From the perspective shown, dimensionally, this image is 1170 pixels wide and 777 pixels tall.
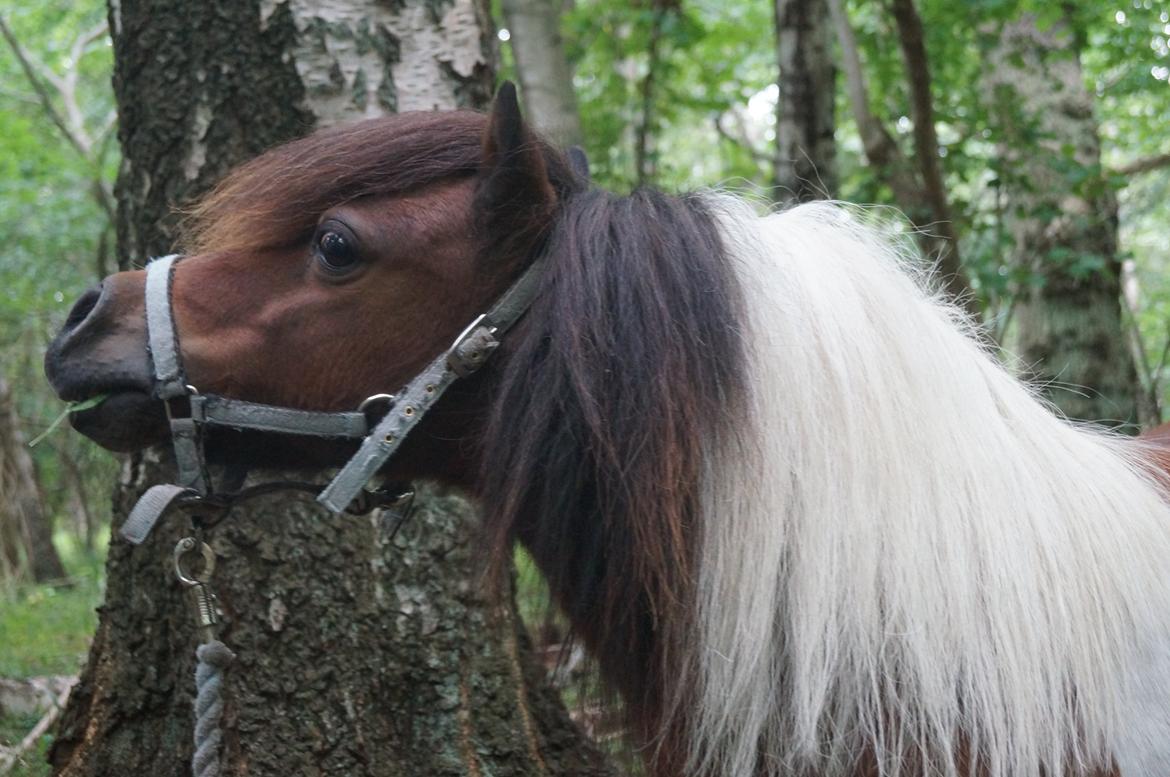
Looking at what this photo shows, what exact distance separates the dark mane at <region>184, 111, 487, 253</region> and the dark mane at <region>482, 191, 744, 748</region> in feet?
1.03

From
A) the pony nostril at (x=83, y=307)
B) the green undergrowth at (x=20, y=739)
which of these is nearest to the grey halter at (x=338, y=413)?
the pony nostril at (x=83, y=307)

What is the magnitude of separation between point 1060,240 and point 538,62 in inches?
128

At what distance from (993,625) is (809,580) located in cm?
33

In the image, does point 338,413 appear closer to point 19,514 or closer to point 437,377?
point 437,377

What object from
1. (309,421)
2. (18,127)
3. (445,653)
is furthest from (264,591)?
(18,127)

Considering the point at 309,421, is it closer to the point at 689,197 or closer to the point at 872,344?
the point at 689,197

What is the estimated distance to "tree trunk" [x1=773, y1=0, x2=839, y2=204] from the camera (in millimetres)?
5434

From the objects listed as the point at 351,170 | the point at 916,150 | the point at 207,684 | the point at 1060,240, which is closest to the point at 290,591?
the point at 207,684

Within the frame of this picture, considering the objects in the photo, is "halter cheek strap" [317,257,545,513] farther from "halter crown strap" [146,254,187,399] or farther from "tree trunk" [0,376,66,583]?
"tree trunk" [0,376,66,583]

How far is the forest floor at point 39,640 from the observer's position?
398 cm

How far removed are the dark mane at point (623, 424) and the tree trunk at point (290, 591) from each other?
1.04 metres

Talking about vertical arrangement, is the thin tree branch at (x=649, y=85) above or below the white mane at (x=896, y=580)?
above

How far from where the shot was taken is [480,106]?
3400mm

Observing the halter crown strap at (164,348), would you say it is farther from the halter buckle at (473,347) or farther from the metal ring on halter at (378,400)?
the halter buckle at (473,347)
